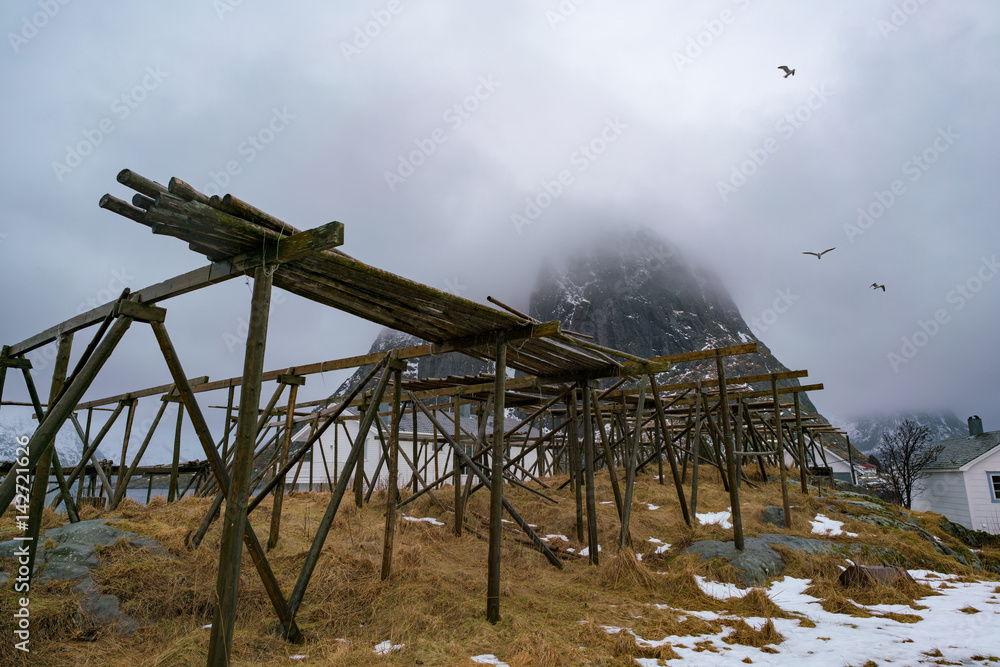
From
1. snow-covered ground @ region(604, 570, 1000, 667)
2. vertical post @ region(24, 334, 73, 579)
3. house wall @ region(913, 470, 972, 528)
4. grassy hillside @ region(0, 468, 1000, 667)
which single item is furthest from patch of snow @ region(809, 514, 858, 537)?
house wall @ region(913, 470, 972, 528)

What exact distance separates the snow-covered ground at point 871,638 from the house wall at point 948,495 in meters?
24.0

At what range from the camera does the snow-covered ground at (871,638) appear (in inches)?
203

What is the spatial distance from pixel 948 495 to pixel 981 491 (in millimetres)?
1805

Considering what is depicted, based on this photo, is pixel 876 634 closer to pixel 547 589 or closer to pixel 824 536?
pixel 547 589

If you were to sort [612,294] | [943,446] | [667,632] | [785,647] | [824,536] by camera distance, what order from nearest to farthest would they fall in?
[785,647], [667,632], [824,536], [943,446], [612,294]

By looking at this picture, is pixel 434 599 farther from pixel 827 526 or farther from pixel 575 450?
pixel 827 526

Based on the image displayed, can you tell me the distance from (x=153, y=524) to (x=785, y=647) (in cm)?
810

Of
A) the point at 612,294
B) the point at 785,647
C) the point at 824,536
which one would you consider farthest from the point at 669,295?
the point at 785,647

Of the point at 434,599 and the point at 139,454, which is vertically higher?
the point at 139,454

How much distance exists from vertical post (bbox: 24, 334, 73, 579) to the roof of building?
34.0 meters

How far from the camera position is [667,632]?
Result: 6031mm

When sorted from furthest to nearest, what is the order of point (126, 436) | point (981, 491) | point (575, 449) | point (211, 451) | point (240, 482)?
point (981, 491) → point (126, 436) → point (575, 449) → point (211, 451) → point (240, 482)

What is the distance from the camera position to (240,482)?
4195 mm

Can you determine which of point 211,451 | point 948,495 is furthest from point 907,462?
point 211,451
